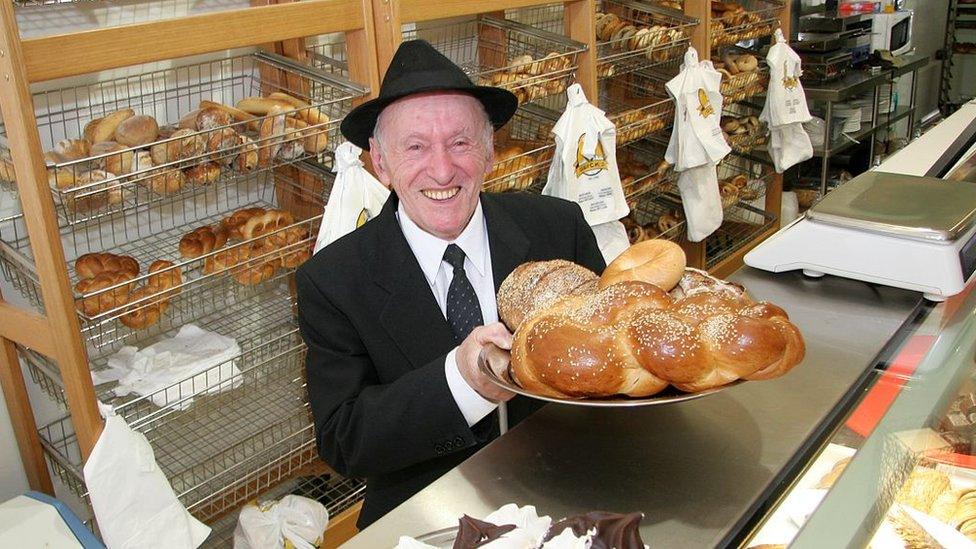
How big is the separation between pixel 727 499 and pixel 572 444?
0.74 feet

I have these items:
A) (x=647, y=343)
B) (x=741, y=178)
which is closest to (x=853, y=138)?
(x=741, y=178)

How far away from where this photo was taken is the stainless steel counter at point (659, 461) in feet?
3.28

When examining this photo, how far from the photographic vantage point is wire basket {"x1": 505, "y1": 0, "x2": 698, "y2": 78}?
3.79 meters

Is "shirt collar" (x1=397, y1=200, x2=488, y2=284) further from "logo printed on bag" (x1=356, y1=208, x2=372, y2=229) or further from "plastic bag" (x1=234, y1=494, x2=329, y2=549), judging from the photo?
"plastic bag" (x1=234, y1=494, x2=329, y2=549)

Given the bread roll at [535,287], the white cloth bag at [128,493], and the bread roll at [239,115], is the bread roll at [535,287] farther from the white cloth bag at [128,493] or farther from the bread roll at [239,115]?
the bread roll at [239,115]

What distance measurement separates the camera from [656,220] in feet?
15.1

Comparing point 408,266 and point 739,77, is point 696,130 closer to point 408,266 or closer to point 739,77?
point 739,77

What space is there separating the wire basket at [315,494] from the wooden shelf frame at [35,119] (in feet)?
2.15

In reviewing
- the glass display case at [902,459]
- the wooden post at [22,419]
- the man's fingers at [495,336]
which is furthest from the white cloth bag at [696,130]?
the man's fingers at [495,336]

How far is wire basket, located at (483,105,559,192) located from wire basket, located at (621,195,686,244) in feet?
2.85

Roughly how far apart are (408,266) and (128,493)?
0.98 m

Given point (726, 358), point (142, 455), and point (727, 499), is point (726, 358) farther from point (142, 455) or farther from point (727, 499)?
point (142, 455)

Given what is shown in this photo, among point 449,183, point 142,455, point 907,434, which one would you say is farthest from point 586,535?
point 142,455

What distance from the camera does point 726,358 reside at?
0.93 metres
